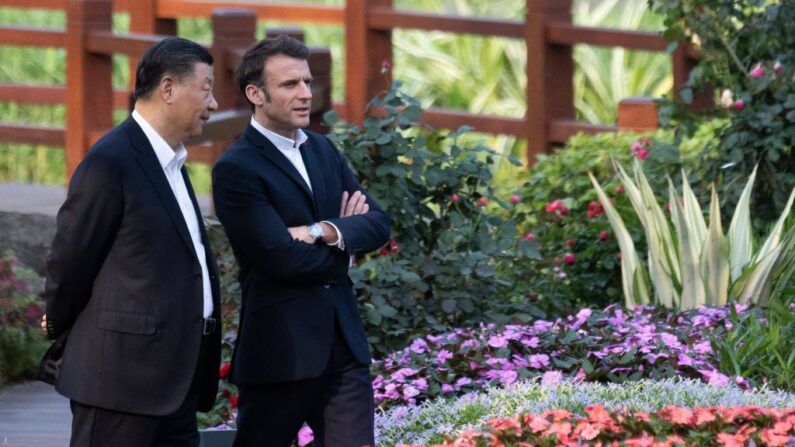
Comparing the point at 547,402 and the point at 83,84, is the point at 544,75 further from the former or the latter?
the point at 547,402

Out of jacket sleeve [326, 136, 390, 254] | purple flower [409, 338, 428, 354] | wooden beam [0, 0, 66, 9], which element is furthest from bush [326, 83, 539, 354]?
wooden beam [0, 0, 66, 9]

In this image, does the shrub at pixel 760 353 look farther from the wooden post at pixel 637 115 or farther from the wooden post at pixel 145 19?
the wooden post at pixel 145 19

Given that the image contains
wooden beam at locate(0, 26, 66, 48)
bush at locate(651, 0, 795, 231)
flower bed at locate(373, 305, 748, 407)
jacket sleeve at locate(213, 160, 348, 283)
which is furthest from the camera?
wooden beam at locate(0, 26, 66, 48)

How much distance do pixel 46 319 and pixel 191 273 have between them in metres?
0.37

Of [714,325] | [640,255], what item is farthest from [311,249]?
[640,255]

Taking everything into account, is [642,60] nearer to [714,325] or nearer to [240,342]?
[714,325]

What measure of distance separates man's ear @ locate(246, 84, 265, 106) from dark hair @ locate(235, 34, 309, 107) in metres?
0.01

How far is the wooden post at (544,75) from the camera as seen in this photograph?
29.7 ft

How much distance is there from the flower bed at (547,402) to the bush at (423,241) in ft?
3.46

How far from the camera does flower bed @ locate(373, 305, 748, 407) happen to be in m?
5.02

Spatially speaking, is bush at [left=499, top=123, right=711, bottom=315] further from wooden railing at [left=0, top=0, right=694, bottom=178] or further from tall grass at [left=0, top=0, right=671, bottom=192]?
tall grass at [left=0, top=0, right=671, bottom=192]

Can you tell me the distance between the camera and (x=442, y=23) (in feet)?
32.2

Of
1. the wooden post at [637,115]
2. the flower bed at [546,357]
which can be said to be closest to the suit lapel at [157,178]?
the flower bed at [546,357]

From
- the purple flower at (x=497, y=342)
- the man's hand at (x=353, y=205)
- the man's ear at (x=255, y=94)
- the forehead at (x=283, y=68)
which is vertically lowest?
the purple flower at (x=497, y=342)
